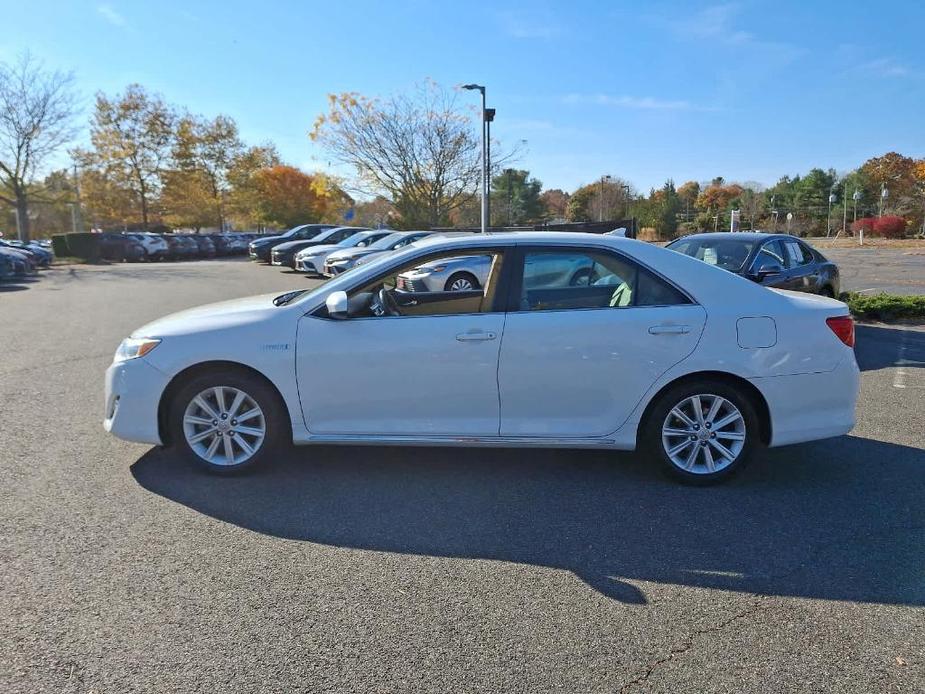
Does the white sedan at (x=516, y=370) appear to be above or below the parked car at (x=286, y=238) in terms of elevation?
below

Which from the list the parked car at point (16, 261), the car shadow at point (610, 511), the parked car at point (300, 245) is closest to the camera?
the car shadow at point (610, 511)

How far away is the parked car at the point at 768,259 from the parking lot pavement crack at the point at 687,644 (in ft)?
21.3

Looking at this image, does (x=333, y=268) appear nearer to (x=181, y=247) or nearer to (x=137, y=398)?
(x=137, y=398)

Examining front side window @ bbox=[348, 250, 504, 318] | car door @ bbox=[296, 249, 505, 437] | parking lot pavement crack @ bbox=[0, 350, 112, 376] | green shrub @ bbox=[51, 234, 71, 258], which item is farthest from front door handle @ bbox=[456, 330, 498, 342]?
green shrub @ bbox=[51, 234, 71, 258]

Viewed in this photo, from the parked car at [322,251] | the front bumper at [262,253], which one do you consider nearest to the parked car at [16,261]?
the front bumper at [262,253]

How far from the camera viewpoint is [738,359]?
4145mm

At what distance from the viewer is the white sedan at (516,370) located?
4.14m

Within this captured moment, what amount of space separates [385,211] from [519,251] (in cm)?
4207

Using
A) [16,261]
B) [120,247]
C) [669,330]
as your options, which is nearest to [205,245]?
[120,247]

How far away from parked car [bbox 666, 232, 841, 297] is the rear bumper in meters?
4.69

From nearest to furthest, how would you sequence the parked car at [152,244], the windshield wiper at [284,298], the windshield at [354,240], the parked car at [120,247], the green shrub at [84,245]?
1. the windshield wiper at [284,298]
2. the windshield at [354,240]
3. the green shrub at [84,245]
4. the parked car at [120,247]
5. the parked car at [152,244]

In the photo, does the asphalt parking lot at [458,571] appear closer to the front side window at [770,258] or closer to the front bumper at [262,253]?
the front side window at [770,258]

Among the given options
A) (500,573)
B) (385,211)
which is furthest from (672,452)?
(385,211)

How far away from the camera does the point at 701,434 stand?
4.25 m
